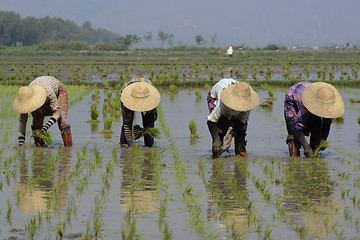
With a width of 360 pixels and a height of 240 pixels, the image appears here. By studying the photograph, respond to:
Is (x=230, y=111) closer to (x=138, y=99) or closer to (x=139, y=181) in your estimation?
(x=138, y=99)

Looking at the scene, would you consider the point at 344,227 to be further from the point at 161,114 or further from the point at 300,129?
the point at 161,114

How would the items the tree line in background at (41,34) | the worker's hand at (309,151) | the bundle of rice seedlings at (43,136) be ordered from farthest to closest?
1. the tree line in background at (41,34)
2. the bundle of rice seedlings at (43,136)
3. the worker's hand at (309,151)

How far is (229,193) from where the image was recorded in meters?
5.16

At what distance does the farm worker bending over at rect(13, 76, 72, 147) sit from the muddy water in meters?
0.25

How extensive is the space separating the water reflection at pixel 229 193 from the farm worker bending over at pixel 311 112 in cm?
70

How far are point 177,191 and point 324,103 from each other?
2.04 metres

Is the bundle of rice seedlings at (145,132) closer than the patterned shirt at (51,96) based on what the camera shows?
No

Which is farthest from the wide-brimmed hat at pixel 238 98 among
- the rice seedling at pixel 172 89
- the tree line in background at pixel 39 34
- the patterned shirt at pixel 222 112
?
the tree line in background at pixel 39 34

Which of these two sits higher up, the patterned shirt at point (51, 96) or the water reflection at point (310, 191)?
the patterned shirt at point (51, 96)

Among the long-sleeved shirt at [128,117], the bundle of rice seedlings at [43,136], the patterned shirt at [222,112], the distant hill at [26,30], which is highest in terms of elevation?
the distant hill at [26,30]

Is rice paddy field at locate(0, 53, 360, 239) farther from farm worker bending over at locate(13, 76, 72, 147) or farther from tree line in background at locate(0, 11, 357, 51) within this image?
tree line in background at locate(0, 11, 357, 51)

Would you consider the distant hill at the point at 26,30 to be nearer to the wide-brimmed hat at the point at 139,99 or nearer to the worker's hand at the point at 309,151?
the wide-brimmed hat at the point at 139,99

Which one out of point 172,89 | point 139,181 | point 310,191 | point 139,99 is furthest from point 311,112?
point 172,89

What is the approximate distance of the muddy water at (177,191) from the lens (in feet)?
13.5
